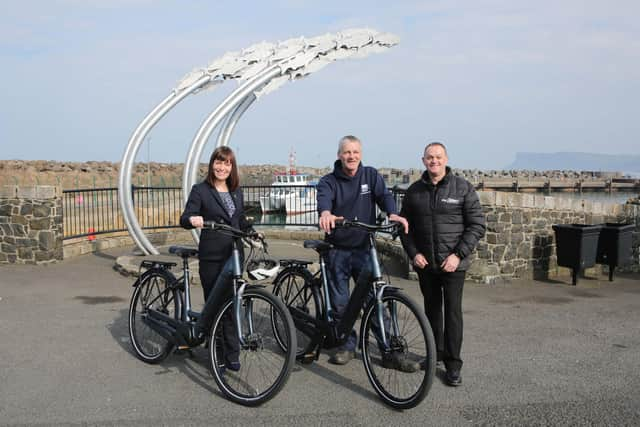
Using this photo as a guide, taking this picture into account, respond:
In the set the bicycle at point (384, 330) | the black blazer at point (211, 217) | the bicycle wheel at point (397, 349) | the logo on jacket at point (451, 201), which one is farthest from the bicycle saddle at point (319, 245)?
the logo on jacket at point (451, 201)

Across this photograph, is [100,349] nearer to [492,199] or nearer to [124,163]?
[124,163]

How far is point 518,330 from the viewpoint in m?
6.05

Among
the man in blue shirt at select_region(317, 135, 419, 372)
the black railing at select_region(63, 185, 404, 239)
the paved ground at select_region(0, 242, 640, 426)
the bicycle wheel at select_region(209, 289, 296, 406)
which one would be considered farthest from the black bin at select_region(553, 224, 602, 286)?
the bicycle wheel at select_region(209, 289, 296, 406)

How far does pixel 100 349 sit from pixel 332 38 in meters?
6.91

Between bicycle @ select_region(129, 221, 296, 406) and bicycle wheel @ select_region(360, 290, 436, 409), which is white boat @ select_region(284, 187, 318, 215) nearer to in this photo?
bicycle @ select_region(129, 221, 296, 406)

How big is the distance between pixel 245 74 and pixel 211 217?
19.6ft

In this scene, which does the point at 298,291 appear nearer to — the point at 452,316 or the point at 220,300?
the point at 220,300

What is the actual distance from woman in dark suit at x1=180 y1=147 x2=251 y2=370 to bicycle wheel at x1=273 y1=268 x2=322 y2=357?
0.67m

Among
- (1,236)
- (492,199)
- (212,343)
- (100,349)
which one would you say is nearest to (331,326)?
(212,343)

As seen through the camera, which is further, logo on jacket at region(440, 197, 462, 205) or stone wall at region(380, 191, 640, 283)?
stone wall at region(380, 191, 640, 283)

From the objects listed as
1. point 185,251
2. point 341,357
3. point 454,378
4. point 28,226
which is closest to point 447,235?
point 454,378

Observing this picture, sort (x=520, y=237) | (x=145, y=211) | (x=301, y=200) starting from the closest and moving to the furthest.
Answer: (x=520, y=237) → (x=145, y=211) → (x=301, y=200)

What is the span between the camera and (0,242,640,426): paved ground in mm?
3891

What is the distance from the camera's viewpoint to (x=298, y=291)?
202 inches
